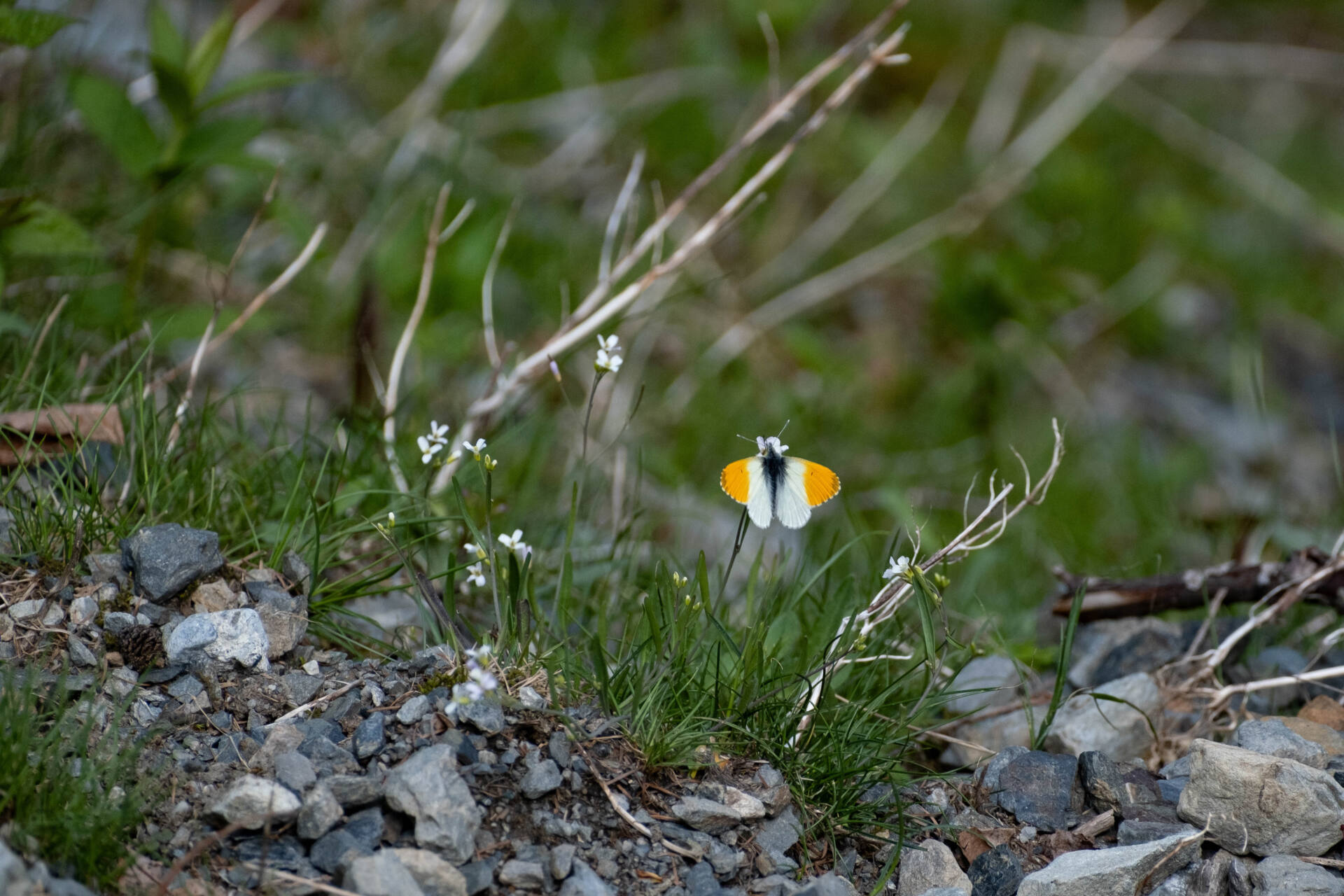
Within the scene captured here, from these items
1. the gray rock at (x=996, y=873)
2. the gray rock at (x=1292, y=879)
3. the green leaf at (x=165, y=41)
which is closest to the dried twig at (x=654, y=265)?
the green leaf at (x=165, y=41)

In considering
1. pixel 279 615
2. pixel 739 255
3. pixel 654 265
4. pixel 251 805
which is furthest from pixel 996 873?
pixel 739 255

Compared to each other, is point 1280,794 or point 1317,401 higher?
point 1280,794

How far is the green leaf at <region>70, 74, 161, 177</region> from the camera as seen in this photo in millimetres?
2896

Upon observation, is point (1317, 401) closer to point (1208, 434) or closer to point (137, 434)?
point (1208, 434)

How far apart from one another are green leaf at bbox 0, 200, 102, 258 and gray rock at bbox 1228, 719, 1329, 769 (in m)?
2.92

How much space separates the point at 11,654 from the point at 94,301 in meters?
1.45

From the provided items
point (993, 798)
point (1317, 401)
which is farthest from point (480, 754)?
point (1317, 401)

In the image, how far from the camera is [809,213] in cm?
596

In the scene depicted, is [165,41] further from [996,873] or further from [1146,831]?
[1146,831]

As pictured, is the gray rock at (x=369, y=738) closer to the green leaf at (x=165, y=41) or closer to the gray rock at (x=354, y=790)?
the gray rock at (x=354, y=790)

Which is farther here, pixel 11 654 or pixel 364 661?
pixel 364 661

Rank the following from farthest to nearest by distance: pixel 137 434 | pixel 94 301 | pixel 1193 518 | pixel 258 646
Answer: pixel 1193 518, pixel 94 301, pixel 137 434, pixel 258 646

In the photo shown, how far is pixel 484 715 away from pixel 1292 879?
145 centimetres

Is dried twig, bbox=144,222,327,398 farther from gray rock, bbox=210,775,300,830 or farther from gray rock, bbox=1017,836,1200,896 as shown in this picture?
gray rock, bbox=1017,836,1200,896
